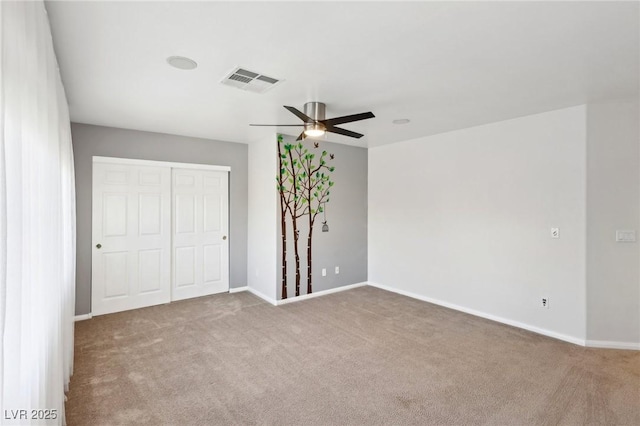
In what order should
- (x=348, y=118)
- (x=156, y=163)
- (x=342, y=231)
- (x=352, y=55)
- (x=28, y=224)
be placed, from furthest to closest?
1. (x=342, y=231)
2. (x=156, y=163)
3. (x=348, y=118)
4. (x=352, y=55)
5. (x=28, y=224)

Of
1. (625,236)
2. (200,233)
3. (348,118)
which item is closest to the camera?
(348,118)

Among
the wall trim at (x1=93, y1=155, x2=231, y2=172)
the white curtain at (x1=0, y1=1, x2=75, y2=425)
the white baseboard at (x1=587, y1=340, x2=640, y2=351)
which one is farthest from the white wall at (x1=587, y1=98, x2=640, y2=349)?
the wall trim at (x1=93, y1=155, x2=231, y2=172)

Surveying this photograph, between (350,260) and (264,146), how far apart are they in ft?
7.94

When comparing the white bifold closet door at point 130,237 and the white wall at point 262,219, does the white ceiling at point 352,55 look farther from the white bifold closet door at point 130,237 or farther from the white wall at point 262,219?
the white wall at point 262,219

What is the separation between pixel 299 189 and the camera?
514 centimetres

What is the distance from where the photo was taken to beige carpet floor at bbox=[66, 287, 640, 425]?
92.4 inches

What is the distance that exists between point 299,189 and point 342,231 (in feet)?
3.71

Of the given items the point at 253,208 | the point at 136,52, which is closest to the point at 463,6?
the point at 136,52

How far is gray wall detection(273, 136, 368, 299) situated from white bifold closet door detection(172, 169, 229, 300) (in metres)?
1.25

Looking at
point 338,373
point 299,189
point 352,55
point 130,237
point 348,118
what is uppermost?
point 352,55

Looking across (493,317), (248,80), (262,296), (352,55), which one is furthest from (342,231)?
(352,55)

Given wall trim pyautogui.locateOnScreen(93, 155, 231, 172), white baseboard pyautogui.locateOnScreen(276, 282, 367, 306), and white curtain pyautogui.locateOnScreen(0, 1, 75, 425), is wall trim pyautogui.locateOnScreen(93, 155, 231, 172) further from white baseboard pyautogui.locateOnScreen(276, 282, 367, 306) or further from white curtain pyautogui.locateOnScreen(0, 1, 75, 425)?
white curtain pyautogui.locateOnScreen(0, 1, 75, 425)

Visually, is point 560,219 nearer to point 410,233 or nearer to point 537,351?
point 537,351

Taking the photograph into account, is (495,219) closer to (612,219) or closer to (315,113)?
(612,219)
